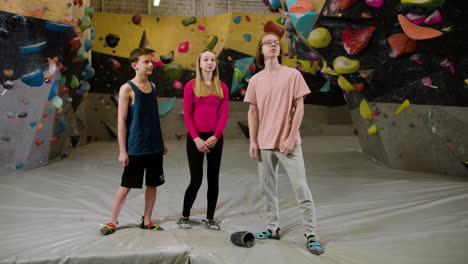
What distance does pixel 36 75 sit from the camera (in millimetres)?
3783

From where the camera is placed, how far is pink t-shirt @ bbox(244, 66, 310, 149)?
191 cm

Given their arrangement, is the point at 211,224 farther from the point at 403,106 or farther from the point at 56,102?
the point at 56,102

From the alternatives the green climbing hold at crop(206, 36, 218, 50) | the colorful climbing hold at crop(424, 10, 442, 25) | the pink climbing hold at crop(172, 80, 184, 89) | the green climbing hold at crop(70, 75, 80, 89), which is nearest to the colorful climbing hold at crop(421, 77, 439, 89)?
the colorful climbing hold at crop(424, 10, 442, 25)

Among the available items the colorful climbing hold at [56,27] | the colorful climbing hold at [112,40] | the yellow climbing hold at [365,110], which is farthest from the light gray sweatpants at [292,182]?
the colorful climbing hold at [112,40]

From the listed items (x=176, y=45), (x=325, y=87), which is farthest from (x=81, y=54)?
(x=325, y=87)

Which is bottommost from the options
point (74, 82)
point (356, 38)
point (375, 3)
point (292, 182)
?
point (292, 182)

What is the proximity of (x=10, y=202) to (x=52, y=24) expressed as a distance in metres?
2.04

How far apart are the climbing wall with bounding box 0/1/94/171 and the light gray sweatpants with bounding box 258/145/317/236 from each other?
9.08 ft

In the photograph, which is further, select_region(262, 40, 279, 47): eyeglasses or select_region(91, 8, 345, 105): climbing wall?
select_region(91, 8, 345, 105): climbing wall

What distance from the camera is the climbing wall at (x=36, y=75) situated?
3.58 meters

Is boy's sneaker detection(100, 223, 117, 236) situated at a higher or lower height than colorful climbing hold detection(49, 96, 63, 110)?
lower

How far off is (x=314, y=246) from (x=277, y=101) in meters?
0.73

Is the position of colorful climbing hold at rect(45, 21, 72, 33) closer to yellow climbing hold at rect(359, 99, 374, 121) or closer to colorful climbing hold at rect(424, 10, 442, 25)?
yellow climbing hold at rect(359, 99, 374, 121)

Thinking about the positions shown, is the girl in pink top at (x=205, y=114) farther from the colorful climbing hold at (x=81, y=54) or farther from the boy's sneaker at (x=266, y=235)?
the colorful climbing hold at (x=81, y=54)
